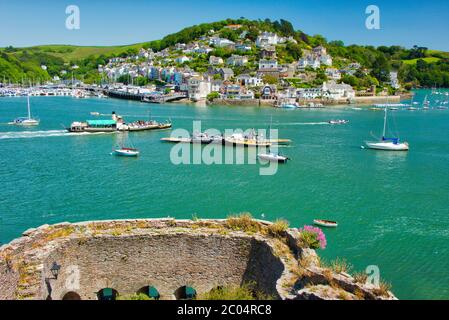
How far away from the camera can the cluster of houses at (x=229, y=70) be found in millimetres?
108075

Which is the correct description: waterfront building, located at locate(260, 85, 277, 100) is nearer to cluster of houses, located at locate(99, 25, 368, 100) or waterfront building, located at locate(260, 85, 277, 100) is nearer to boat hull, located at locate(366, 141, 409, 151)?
cluster of houses, located at locate(99, 25, 368, 100)

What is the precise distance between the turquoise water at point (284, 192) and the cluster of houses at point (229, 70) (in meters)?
57.1

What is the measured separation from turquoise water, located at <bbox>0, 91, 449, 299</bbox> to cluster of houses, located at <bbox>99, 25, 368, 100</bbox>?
57.1m

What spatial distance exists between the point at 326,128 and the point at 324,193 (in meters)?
35.4

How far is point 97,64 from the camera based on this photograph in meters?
195

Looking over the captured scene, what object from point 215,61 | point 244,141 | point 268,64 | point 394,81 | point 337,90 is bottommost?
point 244,141

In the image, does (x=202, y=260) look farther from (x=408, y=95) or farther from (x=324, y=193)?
(x=408, y=95)

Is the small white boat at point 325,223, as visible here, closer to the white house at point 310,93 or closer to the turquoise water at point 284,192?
the turquoise water at point 284,192

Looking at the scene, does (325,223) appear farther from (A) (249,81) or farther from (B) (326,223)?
(A) (249,81)

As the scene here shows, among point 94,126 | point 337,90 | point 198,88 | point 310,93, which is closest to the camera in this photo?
point 94,126

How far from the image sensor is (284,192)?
29422mm

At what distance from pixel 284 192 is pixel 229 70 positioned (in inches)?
3798

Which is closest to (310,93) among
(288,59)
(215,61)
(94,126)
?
(288,59)

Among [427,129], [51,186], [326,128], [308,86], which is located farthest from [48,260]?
[308,86]
